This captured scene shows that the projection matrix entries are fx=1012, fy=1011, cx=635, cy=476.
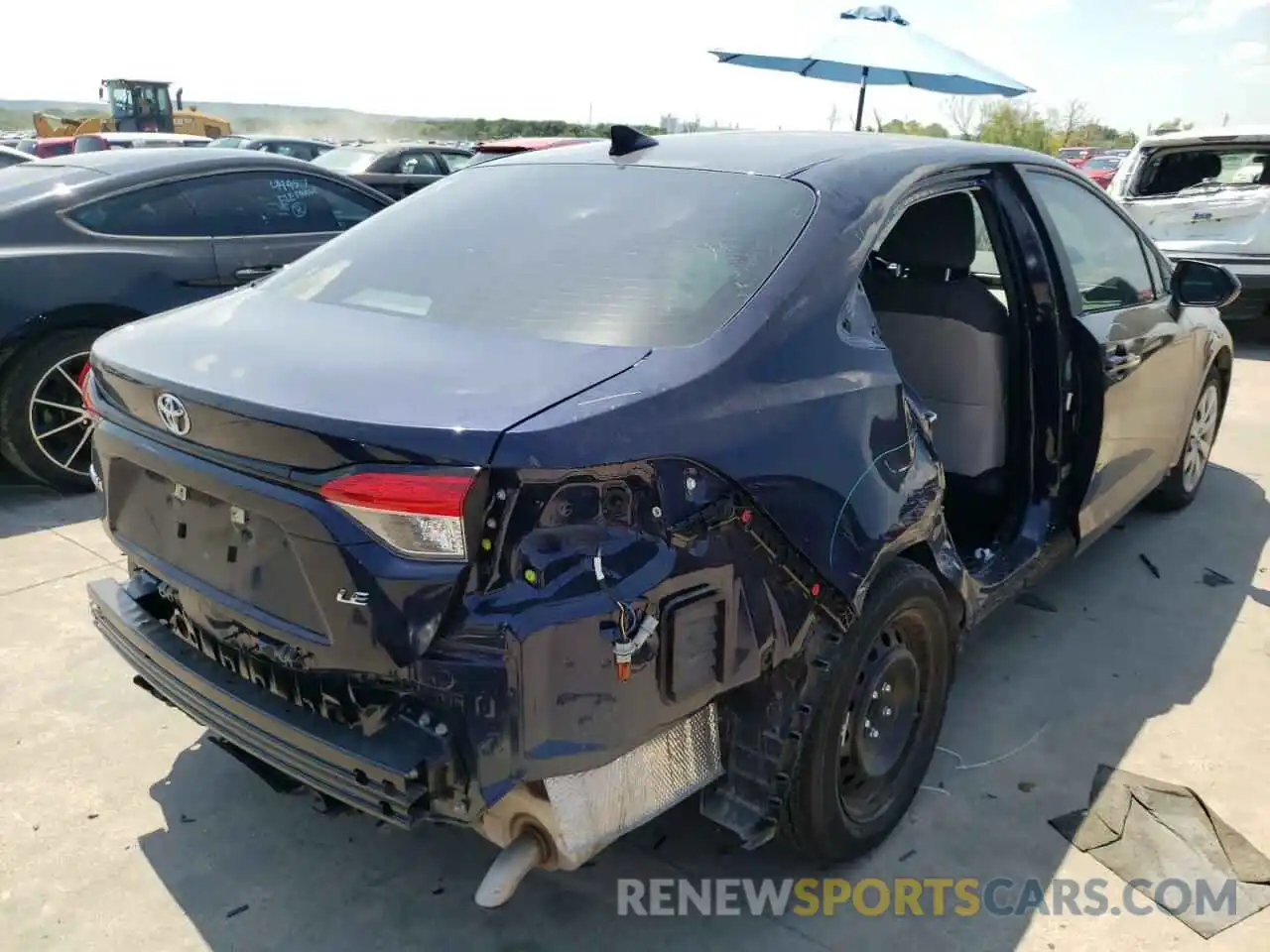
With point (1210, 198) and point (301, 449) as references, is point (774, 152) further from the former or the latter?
point (1210, 198)

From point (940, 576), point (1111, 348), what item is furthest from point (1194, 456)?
point (940, 576)

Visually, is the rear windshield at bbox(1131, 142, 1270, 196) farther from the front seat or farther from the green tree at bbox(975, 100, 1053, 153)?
the green tree at bbox(975, 100, 1053, 153)

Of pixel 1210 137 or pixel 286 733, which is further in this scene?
pixel 1210 137

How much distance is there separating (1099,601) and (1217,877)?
5.35 feet

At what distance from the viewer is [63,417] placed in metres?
4.84

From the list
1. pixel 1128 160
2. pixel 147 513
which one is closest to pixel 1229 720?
pixel 147 513

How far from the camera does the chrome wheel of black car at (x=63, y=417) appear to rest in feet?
15.4

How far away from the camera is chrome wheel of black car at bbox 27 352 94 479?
4.70 meters

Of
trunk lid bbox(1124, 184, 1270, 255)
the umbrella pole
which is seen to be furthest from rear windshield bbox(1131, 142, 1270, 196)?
the umbrella pole

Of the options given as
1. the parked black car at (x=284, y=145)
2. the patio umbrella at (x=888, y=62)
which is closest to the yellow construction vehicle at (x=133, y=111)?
the parked black car at (x=284, y=145)

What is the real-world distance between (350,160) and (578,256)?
11.3 meters

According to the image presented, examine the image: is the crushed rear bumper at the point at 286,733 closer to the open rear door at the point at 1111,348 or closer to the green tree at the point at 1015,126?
the open rear door at the point at 1111,348

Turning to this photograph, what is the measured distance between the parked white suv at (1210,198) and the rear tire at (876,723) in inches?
275

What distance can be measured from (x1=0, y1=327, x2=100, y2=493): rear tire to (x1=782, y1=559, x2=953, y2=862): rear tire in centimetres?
370
